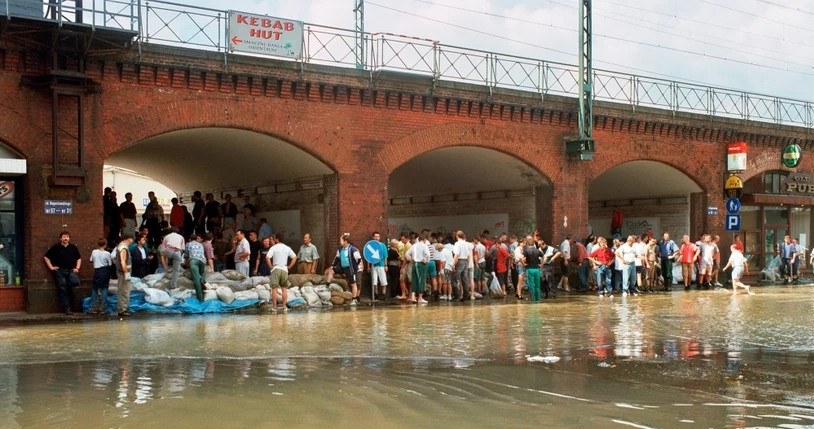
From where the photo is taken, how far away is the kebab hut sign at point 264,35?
67.4ft

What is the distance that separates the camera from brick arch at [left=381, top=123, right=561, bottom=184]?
76.9ft

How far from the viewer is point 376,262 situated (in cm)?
2142

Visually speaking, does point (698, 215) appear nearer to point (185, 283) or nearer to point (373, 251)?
point (373, 251)

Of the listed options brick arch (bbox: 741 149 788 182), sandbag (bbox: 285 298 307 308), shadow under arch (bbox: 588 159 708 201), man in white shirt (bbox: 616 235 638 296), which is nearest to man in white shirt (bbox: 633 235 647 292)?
man in white shirt (bbox: 616 235 638 296)

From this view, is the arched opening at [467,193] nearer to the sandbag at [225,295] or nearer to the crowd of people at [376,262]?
the crowd of people at [376,262]

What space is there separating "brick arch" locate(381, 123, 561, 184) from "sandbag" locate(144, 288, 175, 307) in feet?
23.6

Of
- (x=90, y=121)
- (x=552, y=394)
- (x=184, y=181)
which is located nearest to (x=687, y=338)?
(x=552, y=394)

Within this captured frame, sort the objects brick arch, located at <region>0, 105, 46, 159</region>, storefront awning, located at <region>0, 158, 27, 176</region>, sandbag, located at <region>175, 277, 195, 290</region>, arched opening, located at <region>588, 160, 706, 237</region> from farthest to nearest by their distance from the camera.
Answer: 1. arched opening, located at <region>588, 160, 706, 237</region>
2. sandbag, located at <region>175, 277, 195, 290</region>
3. brick arch, located at <region>0, 105, 46, 159</region>
4. storefront awning, located at <region>0, 158, 27, 176</region>

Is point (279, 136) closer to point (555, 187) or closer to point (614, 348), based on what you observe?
point (555, 187)

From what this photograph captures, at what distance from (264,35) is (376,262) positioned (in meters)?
6.01

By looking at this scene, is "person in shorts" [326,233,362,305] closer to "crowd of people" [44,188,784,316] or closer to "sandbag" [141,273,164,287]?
"crowd of people" [44,188,784,316]

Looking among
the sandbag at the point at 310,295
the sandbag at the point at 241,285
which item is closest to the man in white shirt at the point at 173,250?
the sandbag at the point at 241,285

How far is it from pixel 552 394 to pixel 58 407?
4701mm

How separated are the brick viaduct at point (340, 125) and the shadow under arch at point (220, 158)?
624mm
